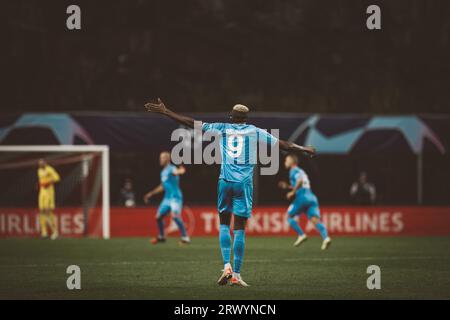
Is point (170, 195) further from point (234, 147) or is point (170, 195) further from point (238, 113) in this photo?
point (238, 113)

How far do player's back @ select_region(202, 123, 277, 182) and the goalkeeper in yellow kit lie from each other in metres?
13.6

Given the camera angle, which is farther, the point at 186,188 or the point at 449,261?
the point at 186,188

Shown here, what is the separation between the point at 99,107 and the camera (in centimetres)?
3978

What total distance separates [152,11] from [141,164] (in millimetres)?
8073

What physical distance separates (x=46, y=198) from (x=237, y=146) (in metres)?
14.0

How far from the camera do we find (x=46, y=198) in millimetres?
25516

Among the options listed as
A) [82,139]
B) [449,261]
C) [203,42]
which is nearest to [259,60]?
[203,42]

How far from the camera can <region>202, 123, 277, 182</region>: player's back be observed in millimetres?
12477

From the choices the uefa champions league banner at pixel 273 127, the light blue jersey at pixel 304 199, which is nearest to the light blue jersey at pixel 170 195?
the light blue jersey at pixel 304 199

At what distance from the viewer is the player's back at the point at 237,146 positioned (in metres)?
12.5

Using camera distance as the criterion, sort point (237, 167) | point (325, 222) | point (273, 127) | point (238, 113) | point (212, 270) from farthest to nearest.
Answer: point (273, 127) < point (325, 222) < point (212, 270) < point (237, 167) < point (238, 113)

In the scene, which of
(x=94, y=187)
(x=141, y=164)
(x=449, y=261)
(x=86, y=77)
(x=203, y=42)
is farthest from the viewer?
(x=203, y=42)

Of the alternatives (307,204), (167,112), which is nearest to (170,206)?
(307,204)

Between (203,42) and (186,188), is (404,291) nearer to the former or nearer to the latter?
(186,188)
